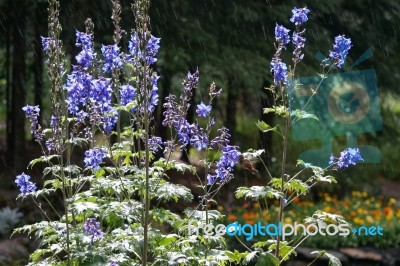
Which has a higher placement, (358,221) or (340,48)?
(340,48)

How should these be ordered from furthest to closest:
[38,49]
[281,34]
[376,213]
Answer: [38,49], [376,213], [281,34]

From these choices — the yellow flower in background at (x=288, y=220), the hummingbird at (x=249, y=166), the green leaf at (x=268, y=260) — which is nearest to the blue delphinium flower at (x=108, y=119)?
the hummingbird at (x=249, y=166)

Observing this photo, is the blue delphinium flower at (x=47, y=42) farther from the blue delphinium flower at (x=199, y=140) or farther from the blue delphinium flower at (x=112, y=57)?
the blue delphinium flower at (x=199, y=140)

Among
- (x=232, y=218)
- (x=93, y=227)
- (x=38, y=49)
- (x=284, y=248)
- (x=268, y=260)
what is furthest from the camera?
(x=38, y=49)

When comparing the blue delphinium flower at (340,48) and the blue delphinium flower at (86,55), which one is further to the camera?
the blue delphinium flower at (340,48)

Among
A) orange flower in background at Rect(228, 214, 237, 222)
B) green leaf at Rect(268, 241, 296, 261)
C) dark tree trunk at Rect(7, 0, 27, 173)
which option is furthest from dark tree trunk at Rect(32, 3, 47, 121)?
green leaf at Rect(268, 241, 296, 261)

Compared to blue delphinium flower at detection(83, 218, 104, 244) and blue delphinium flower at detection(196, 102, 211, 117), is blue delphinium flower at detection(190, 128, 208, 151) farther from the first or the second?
blue delphinium flower at detection(83, 218, 104, 244)

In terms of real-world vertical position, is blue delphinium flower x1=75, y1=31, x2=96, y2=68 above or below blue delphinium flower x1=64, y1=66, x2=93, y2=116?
Result: above

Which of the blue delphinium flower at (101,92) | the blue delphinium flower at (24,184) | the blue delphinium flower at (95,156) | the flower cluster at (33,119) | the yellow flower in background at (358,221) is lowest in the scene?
the blue delphinium flower at (24,184)

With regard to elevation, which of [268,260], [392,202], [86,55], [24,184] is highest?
[86,55]

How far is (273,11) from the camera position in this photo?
922cm

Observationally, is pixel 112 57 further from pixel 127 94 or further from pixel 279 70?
pixel 279 70

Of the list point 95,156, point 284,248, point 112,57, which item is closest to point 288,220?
point 284,248

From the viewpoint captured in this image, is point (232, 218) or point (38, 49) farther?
point (38, 49)
